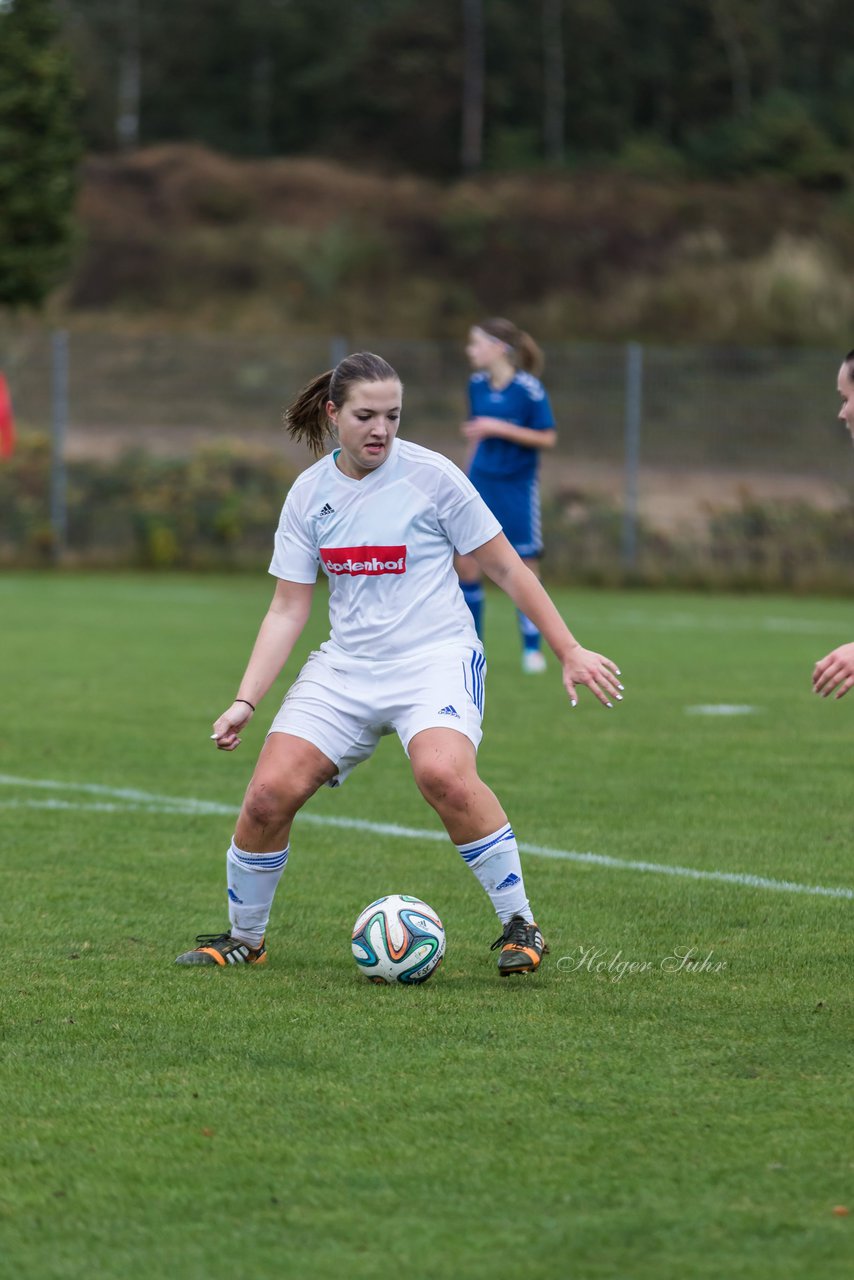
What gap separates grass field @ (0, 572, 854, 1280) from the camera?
317cm

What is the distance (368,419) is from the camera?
4977 millimetres

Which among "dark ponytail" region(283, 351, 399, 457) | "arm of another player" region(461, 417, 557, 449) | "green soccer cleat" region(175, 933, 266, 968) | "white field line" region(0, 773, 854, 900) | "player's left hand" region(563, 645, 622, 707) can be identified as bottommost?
"white field line" region(0, 773, 854, 900)

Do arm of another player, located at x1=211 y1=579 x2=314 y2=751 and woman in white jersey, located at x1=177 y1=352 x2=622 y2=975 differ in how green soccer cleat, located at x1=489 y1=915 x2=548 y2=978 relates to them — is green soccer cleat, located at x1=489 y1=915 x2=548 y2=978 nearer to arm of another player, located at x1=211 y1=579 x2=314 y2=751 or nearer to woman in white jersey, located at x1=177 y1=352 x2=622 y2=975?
woman in white jersey, located at x1=177 y1=352 x2=622 y2=975

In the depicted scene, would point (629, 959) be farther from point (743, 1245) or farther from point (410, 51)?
point (410, 51)

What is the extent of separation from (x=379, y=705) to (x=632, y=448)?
17.6 meters

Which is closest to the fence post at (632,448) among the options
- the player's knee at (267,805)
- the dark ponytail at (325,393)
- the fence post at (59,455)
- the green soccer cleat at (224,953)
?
the fence post at (59,455)

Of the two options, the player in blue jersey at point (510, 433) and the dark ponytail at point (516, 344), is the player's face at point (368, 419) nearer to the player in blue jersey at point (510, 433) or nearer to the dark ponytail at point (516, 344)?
the player in blue jersey at point (510, 433)

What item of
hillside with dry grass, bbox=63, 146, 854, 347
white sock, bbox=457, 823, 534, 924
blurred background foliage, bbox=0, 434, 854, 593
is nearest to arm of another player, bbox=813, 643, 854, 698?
white sock, bbox=457, 823, 534, 924

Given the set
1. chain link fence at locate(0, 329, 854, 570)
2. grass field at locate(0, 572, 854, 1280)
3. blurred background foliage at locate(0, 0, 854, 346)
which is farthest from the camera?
blurred background foliage at locate(0, 0, 854, 346)

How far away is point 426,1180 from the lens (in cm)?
340

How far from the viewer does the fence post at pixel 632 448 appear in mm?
21938

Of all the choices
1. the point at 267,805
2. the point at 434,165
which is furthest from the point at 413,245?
the point at 267,805

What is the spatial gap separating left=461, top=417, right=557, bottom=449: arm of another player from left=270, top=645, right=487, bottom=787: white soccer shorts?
24.1 feet

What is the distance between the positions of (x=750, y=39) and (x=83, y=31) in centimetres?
2186
